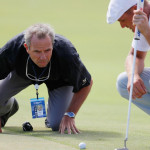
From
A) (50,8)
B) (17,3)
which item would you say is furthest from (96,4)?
(17,3)

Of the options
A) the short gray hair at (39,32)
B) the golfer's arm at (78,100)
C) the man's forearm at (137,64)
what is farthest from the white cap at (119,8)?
the golfer's arm at (78,100)

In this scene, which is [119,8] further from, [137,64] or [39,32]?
[39,32]

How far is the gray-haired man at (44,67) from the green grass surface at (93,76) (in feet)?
0.61

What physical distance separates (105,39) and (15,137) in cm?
685

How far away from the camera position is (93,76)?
26.4ft

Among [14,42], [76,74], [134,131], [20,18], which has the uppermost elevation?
[20,18]

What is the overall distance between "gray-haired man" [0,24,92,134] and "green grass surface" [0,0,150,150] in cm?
18

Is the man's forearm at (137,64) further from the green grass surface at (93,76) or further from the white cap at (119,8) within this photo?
the green grass surface at (93,76)

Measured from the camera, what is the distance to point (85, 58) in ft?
30.6

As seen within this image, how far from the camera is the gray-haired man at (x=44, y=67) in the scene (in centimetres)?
389

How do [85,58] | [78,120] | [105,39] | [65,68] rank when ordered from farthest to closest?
[105,39] → [85,58] → [78,120] → [65,68]

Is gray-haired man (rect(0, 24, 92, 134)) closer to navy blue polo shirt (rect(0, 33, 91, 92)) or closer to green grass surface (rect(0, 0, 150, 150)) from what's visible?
navy blue polo shirt (rect(0, 33, 91, 92))

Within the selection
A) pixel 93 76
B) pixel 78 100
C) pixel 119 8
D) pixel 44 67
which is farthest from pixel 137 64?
pixel 93 76

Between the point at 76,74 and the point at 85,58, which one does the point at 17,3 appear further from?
the point at 76,74
